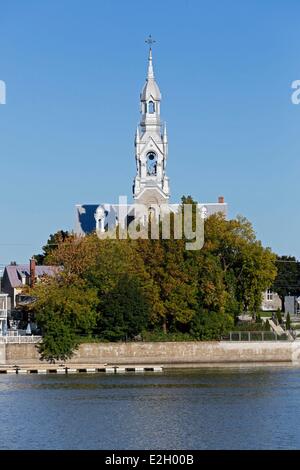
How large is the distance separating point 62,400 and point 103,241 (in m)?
29.2

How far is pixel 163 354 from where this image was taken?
87875 mm

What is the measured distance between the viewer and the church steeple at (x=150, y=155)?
126m

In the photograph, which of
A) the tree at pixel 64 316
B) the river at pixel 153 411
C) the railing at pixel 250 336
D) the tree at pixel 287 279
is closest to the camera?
the river at pixel 153 411

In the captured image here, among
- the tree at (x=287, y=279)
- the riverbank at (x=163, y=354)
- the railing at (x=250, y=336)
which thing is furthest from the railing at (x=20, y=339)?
the tree at (x=287, y=279)

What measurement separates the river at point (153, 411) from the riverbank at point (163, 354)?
6096 millimetres

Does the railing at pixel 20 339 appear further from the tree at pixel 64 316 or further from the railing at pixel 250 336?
the railing at pixel 250 336

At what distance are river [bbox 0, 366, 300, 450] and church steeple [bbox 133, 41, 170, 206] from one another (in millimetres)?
45556

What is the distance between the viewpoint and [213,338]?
292 feet

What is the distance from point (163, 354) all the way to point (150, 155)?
138 feet

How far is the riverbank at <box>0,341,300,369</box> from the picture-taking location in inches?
3410

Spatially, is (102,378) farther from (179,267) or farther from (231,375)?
(179,267)
